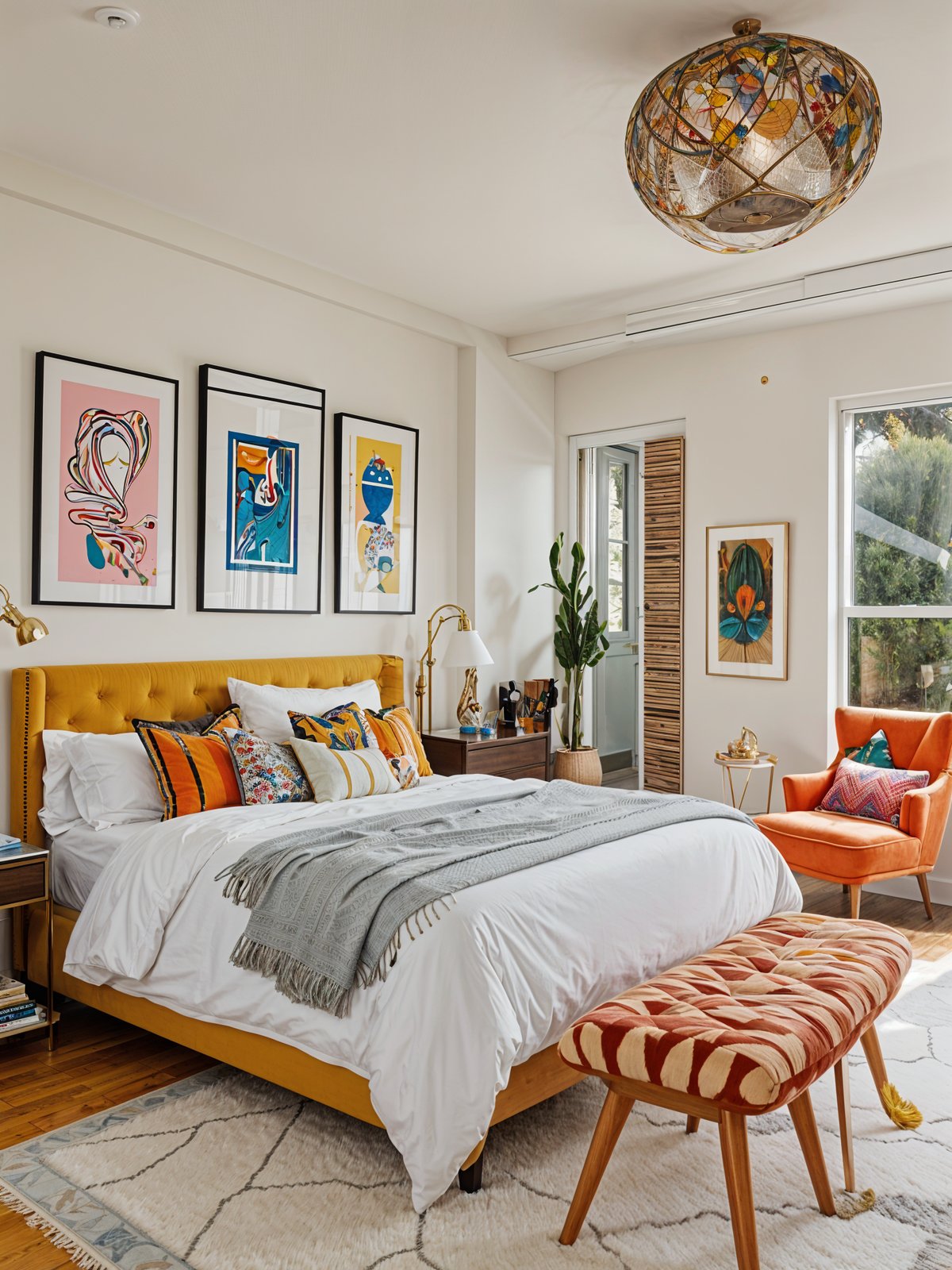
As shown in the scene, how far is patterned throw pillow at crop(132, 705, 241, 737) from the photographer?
11.7 ft

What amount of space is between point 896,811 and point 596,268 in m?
2.67

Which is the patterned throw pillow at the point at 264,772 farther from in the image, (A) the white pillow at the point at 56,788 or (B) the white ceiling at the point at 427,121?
(B) the white ceiling at the point at 427,121

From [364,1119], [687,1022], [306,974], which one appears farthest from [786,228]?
[364,1119]

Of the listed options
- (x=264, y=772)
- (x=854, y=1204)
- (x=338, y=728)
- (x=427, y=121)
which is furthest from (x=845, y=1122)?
(x=427, y=121)

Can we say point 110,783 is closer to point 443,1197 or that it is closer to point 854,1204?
point 443,1197

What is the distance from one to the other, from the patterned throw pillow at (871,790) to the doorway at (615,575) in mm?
1583

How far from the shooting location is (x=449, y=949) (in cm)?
222

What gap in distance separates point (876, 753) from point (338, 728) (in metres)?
2.42

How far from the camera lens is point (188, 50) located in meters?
2.72

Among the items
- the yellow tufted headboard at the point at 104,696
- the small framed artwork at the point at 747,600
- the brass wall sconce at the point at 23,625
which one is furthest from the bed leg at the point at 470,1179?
the small framed artwork at the point at 747,600

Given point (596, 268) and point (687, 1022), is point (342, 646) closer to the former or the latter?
point (596, 268)

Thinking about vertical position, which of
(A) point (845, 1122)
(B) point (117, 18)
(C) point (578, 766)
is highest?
(B) point (117, 18)

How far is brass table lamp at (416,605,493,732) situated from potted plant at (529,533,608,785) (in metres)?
0.61

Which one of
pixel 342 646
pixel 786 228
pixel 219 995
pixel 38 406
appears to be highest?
pixel 786 228
